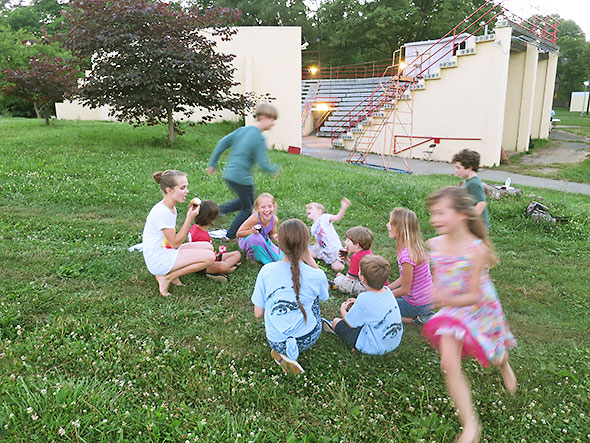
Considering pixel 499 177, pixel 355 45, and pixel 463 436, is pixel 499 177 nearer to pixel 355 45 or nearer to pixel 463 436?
pixel 463 436

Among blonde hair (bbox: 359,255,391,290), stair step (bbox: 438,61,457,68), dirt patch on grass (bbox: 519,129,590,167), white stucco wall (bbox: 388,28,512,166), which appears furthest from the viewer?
dirt patch on grass (bbox: 519,129,590,167)

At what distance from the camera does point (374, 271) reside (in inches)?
135

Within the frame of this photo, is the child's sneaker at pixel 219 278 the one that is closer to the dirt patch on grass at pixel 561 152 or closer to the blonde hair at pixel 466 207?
the blonde hair at pixel 466 207

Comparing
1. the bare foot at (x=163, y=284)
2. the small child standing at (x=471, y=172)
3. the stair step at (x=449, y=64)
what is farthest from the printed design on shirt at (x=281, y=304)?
the stair step at (x=449, y=64)

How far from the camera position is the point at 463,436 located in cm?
262

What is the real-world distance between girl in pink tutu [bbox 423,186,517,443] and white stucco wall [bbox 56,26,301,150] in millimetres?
13476

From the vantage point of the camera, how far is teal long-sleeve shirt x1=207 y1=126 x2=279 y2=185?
511 centimetres

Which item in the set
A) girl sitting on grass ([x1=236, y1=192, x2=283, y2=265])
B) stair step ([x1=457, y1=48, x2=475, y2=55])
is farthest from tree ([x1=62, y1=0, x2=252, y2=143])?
stair step ([x1=457, y1=48, x2=475, y2=55])

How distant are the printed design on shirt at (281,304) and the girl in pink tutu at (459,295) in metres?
1.06

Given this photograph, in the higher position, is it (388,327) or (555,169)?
(388,327)

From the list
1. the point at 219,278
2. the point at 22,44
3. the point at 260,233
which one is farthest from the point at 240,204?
the point at 22,44

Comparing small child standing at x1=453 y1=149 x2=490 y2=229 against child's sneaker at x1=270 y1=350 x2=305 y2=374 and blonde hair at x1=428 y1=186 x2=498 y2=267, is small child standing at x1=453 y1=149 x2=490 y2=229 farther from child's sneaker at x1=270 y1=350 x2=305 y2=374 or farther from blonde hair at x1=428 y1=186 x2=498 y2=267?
child's sneaker at x1=270 y1=350 x2=305 y2=374

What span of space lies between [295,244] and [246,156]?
2.21m

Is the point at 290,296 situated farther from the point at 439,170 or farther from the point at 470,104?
the point at 470,104
